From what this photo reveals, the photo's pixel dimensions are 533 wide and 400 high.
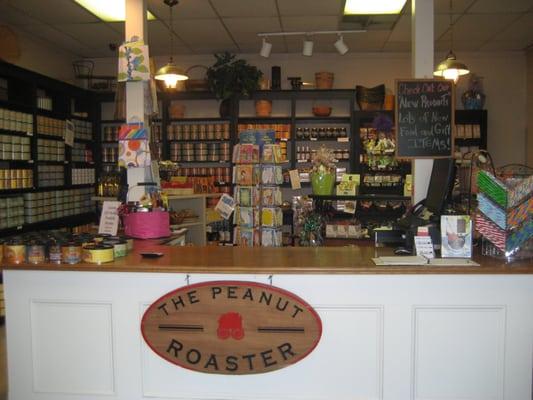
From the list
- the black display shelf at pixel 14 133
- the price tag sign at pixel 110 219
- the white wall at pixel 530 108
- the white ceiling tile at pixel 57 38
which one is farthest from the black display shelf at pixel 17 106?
the white wall at pixel 530 108

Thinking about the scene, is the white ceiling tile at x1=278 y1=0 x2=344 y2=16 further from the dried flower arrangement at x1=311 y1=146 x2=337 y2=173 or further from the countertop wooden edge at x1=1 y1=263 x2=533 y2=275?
the countertop wooden edge at x1=1 y1=263 x2=533 y2=275

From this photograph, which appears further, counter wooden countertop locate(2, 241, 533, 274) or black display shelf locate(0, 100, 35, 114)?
black display shelf locate(0, 100, 35, 114)

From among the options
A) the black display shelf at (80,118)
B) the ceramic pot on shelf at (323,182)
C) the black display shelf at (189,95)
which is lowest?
the ceramic pot on shelf at (323,182)

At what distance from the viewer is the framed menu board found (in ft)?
10.5

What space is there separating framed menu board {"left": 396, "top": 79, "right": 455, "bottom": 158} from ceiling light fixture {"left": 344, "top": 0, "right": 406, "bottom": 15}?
8.01 ft

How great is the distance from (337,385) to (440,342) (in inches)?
21.4

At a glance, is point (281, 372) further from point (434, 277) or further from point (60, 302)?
point (60, 302)

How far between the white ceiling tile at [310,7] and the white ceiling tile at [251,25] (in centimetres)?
33

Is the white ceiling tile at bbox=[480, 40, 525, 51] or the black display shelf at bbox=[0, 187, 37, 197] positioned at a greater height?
the white ceiling tile at bbox=[480, 40, 525, 51]

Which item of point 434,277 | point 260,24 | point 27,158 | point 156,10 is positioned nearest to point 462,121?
point 260,24

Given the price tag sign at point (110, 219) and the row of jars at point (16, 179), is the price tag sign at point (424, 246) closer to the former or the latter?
the price tag sign at point (110, 219)

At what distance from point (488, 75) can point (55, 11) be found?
620 centimetres

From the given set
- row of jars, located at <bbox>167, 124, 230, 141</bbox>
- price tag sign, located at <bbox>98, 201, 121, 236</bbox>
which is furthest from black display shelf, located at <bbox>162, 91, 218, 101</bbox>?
price tag sign, located at <bbox>98, 201, 121, 236</bbox>

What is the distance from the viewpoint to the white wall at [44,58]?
6.36 m
